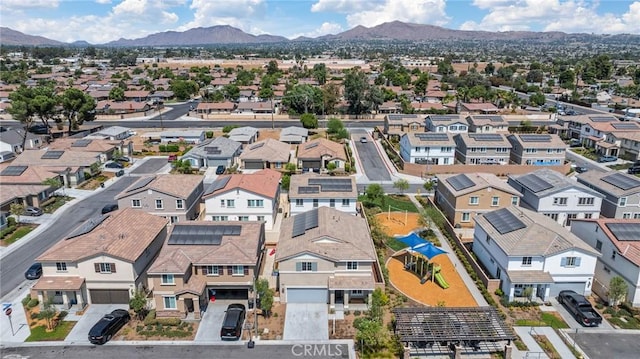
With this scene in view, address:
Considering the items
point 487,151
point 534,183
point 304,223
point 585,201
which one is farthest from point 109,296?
point 487,151

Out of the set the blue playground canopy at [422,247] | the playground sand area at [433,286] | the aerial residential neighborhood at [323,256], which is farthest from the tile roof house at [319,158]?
the blue playground canopy at [422,247]

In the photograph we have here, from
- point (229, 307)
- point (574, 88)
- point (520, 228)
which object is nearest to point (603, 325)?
point (520, 228)

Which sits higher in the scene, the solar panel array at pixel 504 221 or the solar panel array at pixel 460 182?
the solar panel array at pixel 460 182

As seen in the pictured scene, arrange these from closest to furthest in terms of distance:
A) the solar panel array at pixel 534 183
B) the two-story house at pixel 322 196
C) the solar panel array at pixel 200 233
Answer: the solar panel array at pixel 200 233 < the two-story house at pixel 322 196 < the solar panel array at pixel 534 183

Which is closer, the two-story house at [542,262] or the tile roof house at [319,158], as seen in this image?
the two-story house at [542,262]

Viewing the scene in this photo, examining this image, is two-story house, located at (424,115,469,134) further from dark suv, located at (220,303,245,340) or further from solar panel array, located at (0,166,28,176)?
solar panel array, located at (0,166,28,176)

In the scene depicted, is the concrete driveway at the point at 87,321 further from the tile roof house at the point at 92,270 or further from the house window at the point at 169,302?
the house window at the point at 169,302

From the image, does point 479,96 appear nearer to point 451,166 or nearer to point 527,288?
point 451,166

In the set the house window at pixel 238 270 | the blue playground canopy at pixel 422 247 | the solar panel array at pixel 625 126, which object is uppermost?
the solar panel array at pixel 625 126
